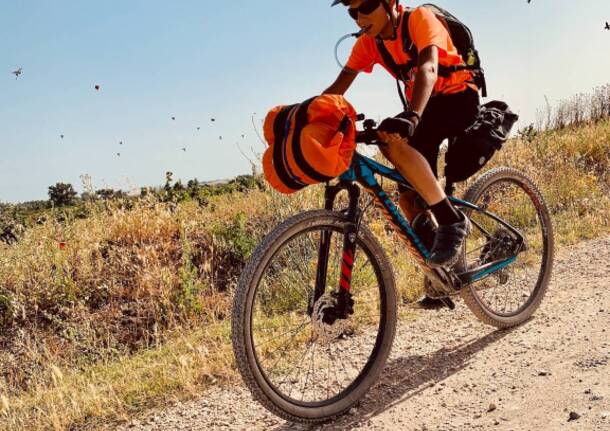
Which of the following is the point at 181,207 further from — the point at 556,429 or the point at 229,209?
the point at 556,429

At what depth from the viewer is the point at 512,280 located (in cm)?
521

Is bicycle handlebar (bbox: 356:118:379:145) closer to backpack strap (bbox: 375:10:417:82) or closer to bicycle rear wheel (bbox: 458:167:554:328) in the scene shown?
backpack strap (bbox: 375:10:417:82)

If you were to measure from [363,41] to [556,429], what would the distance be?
97.0 inches

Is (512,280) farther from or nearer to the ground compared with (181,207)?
nearer to the ground

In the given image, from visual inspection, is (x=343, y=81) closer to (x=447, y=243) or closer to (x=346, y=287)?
(x=447, y=243)

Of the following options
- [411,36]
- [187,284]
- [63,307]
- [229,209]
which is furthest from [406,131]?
[229,209]

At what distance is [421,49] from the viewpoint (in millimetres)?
3299

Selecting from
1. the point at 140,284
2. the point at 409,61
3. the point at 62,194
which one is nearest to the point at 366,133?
the point at 409,61

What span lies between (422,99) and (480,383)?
1681mm

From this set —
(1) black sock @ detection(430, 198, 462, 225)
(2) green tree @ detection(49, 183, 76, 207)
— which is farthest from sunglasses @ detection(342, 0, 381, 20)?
(2) green tree @ detection(49, 183, 76, 207)

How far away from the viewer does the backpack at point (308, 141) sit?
2875mm

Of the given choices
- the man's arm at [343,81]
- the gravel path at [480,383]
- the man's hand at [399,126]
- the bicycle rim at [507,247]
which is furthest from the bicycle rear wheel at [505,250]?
the man's hand at [399,126]

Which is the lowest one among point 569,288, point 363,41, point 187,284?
point 569,288

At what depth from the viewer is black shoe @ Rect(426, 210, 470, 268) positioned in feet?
11.4
